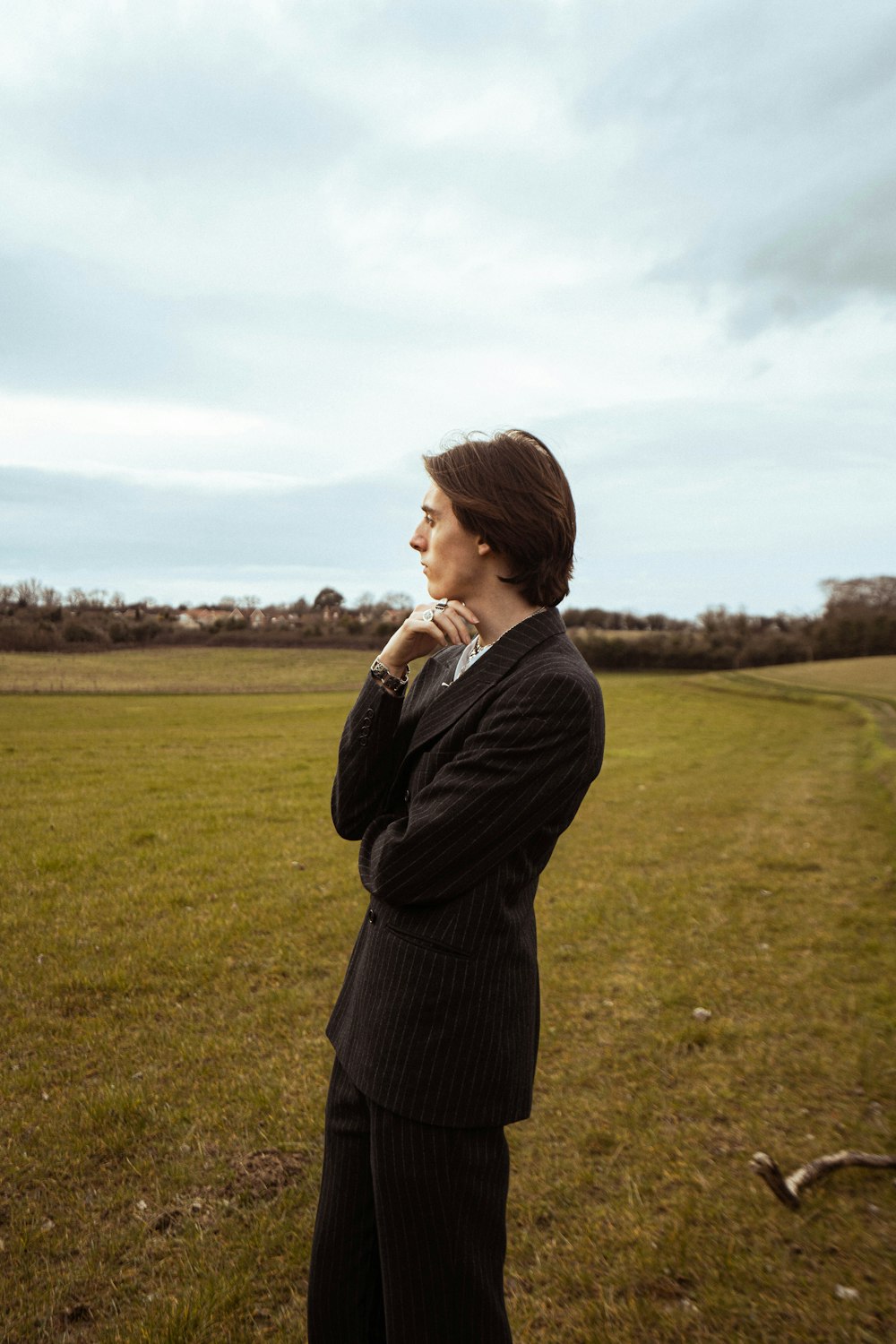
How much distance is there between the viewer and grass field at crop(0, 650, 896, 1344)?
3258mm

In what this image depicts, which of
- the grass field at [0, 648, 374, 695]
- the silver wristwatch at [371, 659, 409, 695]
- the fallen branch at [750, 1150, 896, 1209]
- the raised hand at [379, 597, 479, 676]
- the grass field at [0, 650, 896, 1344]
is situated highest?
the raised hand at [379, 597, 479, 676]

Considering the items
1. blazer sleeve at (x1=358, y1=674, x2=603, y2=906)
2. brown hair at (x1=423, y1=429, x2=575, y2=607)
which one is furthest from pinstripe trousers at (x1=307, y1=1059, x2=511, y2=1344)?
brown hair at (x1=423, y1=429, x2=575, y2=607)

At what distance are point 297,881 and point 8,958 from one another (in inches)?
125

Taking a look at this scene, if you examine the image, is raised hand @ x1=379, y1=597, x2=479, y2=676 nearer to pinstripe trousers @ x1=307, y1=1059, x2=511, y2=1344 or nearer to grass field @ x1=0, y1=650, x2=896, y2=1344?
pinstripe trousers @ x1=307, y1=1059, x2=511, y2=1344

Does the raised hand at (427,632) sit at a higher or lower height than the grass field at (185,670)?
higher

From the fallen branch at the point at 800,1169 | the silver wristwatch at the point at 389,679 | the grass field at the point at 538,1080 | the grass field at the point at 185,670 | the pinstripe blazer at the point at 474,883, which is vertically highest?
the silver wristwatch at the point at 389,679

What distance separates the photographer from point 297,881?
9031mm

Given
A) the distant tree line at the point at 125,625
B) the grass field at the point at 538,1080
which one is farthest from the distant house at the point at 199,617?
the grass field at the point at 538,1080

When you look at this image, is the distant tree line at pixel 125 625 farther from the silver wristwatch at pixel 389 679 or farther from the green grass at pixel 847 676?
the green grass at pixel 847 676

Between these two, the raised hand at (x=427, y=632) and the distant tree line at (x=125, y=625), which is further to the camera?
the distant tree line at (x=125, y=625)

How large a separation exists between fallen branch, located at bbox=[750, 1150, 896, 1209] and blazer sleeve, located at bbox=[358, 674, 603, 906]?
2.93 m

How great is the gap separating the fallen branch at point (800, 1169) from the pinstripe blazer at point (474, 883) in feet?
7.90

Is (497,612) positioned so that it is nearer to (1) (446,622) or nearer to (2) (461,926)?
(1) (446,622)

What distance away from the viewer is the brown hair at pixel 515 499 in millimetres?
2088
